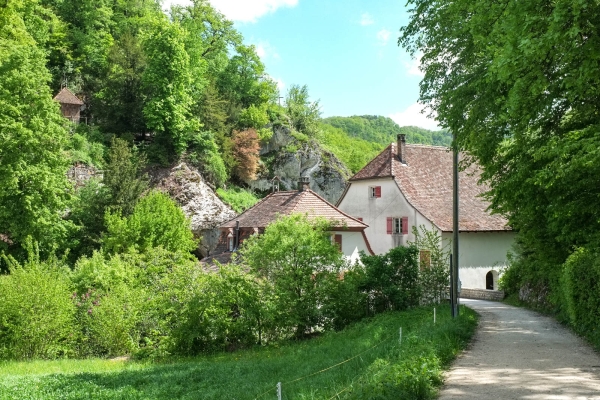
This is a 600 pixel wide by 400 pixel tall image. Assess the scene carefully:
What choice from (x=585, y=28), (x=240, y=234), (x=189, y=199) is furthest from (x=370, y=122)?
(x=585, y=28)

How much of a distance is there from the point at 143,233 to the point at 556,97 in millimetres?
24677

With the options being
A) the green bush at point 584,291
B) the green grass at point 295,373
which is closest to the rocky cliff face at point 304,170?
the green grass at point 295,373

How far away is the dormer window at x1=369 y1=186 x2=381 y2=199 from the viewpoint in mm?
42188

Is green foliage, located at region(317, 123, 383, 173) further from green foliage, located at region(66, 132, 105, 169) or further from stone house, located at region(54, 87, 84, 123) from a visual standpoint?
green foliage, located at region(66, 132, 105, 169)

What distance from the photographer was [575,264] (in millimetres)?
16203

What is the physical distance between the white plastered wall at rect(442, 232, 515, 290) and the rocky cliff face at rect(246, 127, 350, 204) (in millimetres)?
15079

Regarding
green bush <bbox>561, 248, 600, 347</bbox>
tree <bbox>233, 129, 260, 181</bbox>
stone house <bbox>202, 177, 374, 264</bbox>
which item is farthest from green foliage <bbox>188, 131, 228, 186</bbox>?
green bush <bbox>561, 248, 600, 347</bbox>

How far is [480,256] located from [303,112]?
25.2 meters

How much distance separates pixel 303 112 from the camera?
56688mm

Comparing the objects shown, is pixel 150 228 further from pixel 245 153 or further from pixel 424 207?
pixel 424 207

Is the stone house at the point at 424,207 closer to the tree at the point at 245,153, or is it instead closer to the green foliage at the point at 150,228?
the tree at the point at 245,153

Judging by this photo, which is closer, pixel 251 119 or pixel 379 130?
pixel 251 119

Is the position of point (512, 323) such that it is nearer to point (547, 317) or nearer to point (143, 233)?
point (547, 317)

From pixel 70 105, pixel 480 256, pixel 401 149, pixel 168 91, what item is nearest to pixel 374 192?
pixel 401 149
